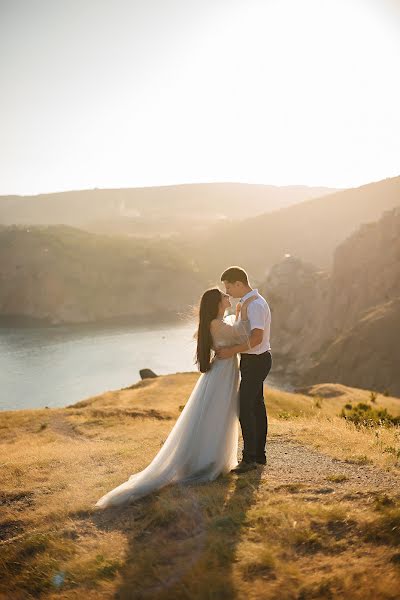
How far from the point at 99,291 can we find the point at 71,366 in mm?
62023

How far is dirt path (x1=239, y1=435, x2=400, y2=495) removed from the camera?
7.79 metres

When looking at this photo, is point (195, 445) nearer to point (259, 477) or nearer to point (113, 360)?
point (259, 477)

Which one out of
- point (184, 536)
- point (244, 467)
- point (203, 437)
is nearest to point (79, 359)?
point (244, 467)

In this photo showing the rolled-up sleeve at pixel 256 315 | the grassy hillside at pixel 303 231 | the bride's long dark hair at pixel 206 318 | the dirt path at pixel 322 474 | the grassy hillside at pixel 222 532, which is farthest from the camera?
the grassy hillside at pixel 303 231

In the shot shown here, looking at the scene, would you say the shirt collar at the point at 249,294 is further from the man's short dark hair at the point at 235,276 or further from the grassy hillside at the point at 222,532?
the grassy hillside at the point at 222,532

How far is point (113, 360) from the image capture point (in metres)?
87.6

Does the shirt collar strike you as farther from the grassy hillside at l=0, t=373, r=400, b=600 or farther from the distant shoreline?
the distant shoreline

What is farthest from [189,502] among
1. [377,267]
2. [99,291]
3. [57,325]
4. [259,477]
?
[99,291]

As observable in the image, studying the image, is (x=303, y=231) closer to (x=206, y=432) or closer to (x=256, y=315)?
(x=256, y=315)

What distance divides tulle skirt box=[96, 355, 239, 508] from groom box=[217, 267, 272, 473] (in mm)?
245

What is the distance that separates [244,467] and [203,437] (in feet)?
4.04

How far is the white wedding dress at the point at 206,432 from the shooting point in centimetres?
825

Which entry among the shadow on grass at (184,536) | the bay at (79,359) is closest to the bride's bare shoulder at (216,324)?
the shadow on grass at (184,536)

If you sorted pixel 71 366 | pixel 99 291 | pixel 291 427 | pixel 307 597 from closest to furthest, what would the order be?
pixel 307 597
pixel 291 427
pixel 71 366
pixel 99 291
